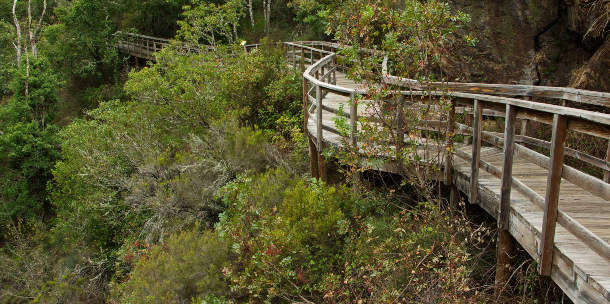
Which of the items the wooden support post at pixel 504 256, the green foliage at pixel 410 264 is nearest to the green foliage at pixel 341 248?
the green foliage at pixel 410 264

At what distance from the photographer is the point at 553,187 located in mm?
3072

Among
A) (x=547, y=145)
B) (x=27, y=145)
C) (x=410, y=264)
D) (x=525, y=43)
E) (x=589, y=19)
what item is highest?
(x=589, y=19)

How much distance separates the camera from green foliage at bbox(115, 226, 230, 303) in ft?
19.3

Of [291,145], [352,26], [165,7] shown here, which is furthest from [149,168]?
[165,7]

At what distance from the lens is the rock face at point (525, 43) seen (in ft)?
32.6

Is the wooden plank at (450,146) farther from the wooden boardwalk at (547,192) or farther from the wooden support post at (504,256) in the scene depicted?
the wooden support post at (504,256)

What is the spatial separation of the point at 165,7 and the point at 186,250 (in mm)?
24812

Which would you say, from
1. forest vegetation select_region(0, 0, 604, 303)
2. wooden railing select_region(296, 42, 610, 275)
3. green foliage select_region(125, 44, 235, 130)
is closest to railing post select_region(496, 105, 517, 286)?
wooden railing select_region(296, 42, 610, 275)

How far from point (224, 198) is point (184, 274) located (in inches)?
55.6

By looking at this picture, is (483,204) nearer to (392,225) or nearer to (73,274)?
(392,225)

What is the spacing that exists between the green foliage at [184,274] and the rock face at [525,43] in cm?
695

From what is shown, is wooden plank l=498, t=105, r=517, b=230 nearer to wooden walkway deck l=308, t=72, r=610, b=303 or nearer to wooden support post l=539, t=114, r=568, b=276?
wooden walkway deck l=308, t=72, r=610, b=303

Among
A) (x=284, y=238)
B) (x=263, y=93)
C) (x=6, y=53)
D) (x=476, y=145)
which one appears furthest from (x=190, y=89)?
(x=6, y=53)

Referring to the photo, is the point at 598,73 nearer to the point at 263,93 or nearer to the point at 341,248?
the point at 341,248
